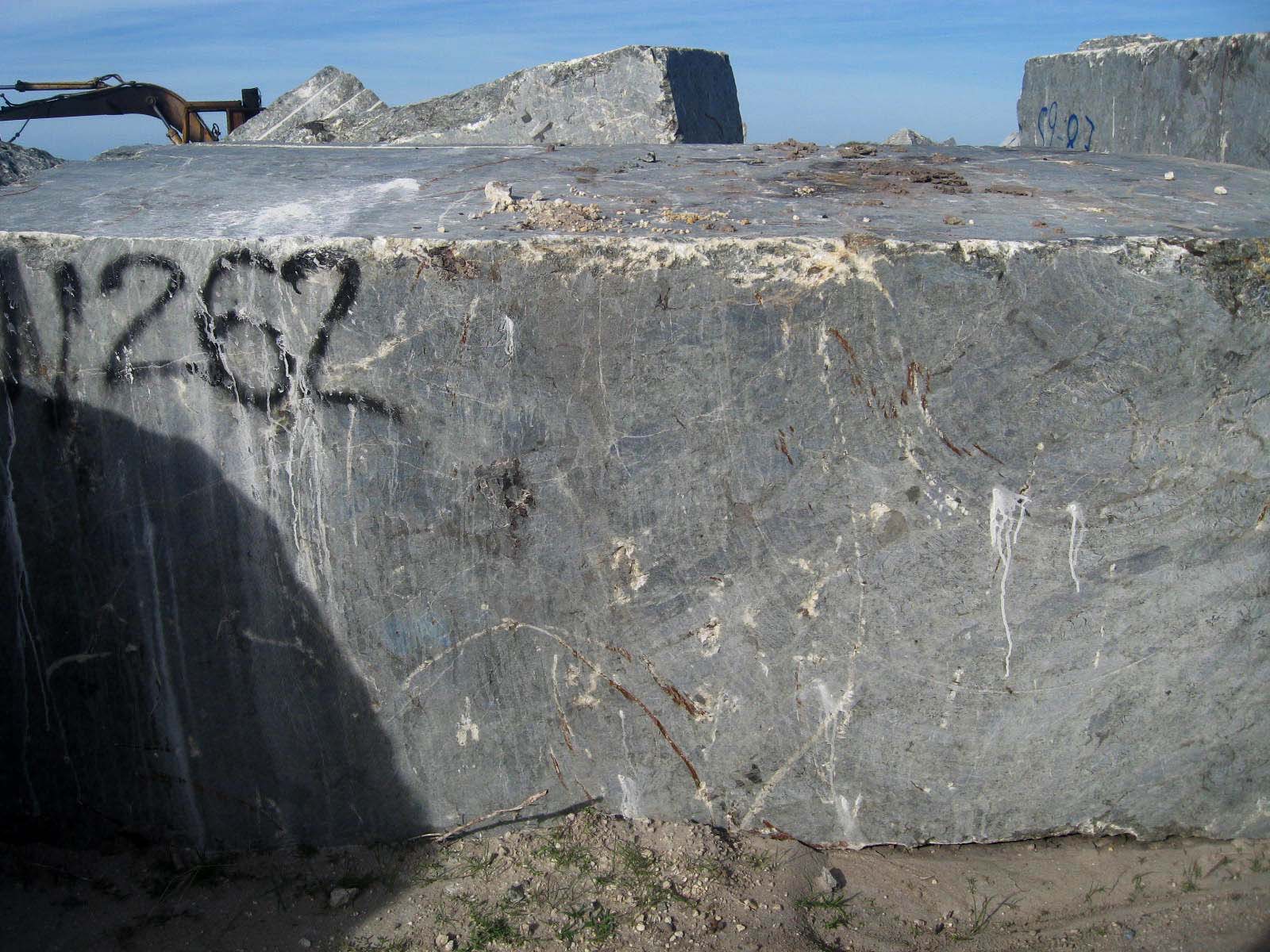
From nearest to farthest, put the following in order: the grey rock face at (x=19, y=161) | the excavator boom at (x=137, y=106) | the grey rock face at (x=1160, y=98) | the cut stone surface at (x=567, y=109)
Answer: the grey rock face at (x=19, y=161), the grey rock face at (x=1160, y=98), the cut stone surface at (x=567, y=109), the excavator boom at (x=137, y=106)

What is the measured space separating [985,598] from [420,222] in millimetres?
1200

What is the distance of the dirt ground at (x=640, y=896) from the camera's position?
68.2 inches

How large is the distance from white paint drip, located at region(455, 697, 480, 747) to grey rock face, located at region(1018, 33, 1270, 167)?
10.9 ft

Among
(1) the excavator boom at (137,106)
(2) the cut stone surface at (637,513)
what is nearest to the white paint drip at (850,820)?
(2) the cut stone surface at (637,513)

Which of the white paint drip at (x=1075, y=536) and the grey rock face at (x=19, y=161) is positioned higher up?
the grey rock face at (x=19, y=161)

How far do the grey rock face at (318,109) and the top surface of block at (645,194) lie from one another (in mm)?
2380

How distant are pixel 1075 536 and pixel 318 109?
179 inches

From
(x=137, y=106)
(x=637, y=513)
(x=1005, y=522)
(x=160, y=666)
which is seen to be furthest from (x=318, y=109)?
(x=1005, y=522)

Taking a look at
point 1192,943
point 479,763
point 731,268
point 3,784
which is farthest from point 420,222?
point 1192,943

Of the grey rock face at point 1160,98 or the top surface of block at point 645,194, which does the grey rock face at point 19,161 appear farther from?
the grey rock face at point 1160,98

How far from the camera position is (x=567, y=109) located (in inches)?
174

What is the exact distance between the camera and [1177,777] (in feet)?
6.06

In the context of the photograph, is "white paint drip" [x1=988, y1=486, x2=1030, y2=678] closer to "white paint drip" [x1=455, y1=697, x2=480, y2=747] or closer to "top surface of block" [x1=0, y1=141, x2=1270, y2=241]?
"top surface of block" [x1=0, y1=141, x2=1270, y2=241]

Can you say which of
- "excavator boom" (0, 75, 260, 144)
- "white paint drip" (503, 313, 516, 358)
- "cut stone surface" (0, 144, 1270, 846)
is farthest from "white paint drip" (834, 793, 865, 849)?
"excavator boom" (0, 75, 260, 144)
